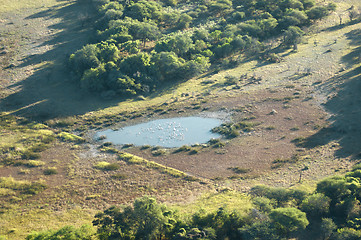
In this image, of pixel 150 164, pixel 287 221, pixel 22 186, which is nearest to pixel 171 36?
pixel 150 164

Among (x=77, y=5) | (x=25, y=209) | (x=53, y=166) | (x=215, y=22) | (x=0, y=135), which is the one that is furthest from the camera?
(x=77, y=5)

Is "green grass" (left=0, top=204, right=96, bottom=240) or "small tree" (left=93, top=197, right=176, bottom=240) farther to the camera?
"green grass" (left=0, top=204, right=96, bottom=240)

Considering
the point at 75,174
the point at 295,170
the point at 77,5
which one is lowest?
the point at 295,170

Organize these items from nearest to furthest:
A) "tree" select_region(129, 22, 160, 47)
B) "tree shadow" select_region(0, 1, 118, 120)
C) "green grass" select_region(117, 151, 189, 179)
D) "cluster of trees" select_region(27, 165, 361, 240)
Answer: "cluster of trees" select_region(27, 165, 361, 240), "green grass" select_region(117, 151, 189, 179), "tree shadow" select_region(0, 1, 118, 120), "tree" select_region(129, 22, 160, 47)

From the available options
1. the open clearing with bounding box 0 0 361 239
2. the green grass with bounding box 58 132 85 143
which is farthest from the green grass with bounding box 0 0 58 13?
the green grass with bounding box 58 132 85 143

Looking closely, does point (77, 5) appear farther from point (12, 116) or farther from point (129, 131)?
point (129, 131)

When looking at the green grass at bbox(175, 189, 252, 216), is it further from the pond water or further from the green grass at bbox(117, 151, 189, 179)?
the pond water

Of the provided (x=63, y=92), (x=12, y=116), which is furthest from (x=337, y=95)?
(x=12, y=116)
